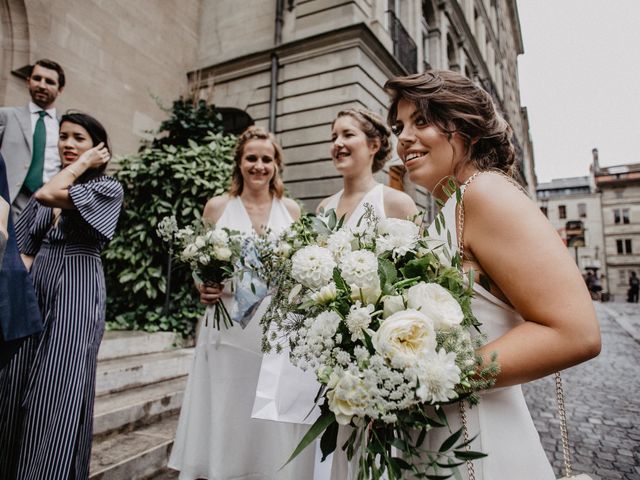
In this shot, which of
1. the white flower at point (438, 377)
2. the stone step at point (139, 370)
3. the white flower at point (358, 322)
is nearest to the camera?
the white flower at point (438, 377)

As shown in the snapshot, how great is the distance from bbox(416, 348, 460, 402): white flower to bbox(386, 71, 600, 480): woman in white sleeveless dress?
0.21 metres

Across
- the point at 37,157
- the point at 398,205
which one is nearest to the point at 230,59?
the point at 37,157

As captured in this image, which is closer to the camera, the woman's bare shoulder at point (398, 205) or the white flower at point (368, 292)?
the white flower at point (368, 292)

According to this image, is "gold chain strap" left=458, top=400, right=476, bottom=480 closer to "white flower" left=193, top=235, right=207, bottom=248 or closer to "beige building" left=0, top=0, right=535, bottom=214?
"white flower" left=193, top=235, right=207, bottom=248

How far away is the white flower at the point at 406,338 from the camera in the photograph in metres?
0.92

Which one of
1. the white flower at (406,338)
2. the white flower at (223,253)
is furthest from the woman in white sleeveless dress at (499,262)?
the white flower at (223,253)

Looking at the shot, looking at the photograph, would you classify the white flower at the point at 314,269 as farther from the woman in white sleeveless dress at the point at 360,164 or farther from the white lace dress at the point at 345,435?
the woman in white sleeveless dress at the point at 360,164

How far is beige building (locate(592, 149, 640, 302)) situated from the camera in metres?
52.8

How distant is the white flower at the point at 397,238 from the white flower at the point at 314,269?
0.17 meters

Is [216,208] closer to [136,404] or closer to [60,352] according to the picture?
[60,352]

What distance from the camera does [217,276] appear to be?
2348 mm

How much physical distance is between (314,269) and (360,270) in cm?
17

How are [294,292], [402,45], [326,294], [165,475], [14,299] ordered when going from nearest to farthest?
1. [326,294]
2. [294,292]
3. [14,299]
4. [165,475]
5. [402,45]

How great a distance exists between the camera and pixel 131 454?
9.28ft
